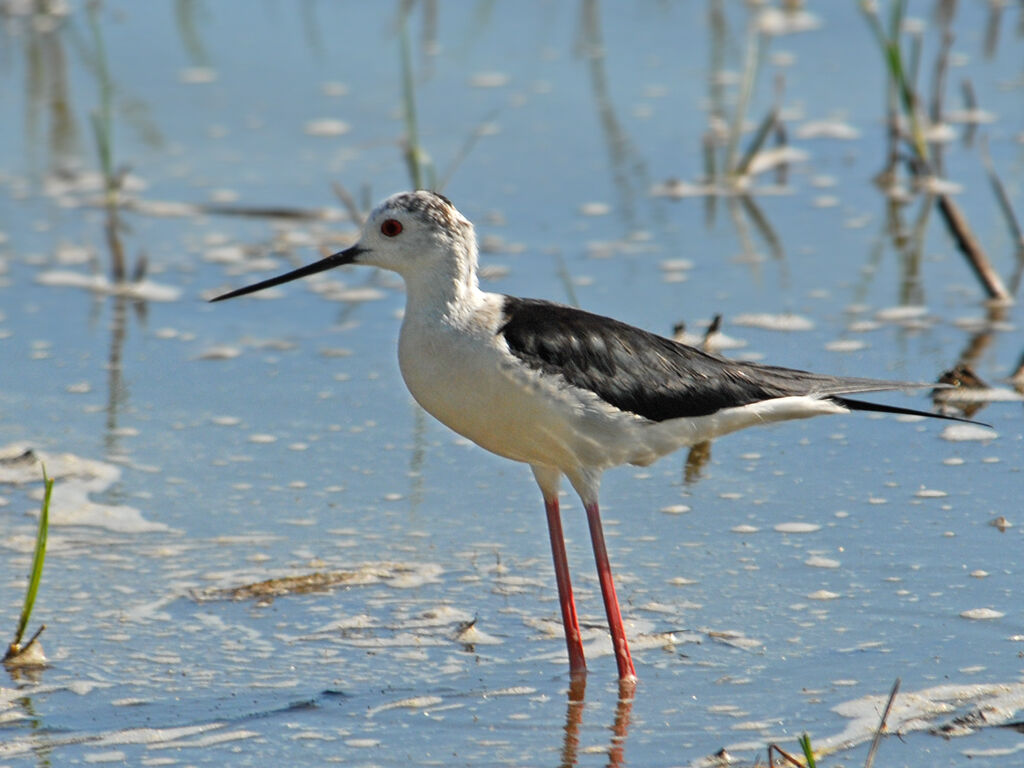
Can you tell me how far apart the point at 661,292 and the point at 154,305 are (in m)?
1.96

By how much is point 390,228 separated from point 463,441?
142cm

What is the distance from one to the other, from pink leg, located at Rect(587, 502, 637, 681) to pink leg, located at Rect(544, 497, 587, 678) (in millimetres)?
80

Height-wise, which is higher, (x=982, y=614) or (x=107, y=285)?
(x=107, y=285)

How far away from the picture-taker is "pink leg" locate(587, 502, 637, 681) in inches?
149

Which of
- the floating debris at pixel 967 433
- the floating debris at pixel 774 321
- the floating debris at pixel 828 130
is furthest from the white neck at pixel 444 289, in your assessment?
the floating debris at pixel 828 130

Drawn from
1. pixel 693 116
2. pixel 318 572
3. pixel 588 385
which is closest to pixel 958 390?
pixel 588 385

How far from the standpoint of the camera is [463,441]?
531 cm

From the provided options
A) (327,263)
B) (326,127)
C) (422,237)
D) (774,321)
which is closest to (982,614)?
(422,237)

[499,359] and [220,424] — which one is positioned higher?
[499,359]

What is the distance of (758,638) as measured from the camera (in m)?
3.91

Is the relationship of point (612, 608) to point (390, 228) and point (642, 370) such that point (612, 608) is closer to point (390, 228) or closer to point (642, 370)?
point (642, 370)

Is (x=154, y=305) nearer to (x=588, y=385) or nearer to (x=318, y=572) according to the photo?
(x=318, y=572)

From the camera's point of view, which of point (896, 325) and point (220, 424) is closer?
point (220, 424)

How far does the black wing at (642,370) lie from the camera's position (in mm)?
3883
